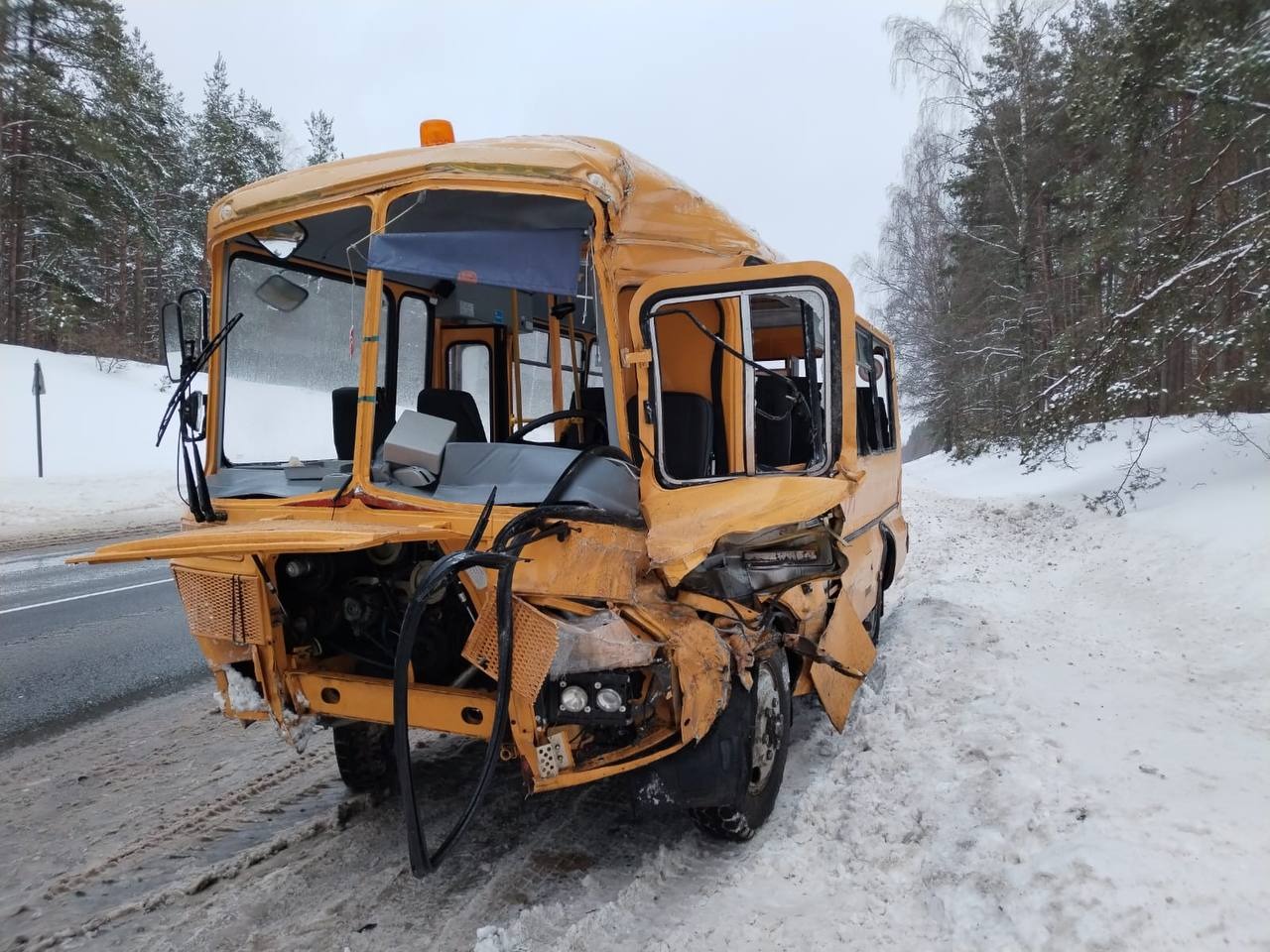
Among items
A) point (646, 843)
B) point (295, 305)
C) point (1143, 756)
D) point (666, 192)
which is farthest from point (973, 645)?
point (295, 305)

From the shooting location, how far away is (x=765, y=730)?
11.6 feet

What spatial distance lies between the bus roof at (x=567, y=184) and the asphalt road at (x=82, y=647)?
3.71 meters

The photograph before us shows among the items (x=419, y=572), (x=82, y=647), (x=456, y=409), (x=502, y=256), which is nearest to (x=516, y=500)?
(x=419, y=572)

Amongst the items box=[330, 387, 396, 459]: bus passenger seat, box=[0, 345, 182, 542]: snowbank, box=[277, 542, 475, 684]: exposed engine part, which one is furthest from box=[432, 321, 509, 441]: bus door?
box=[0, 345, 182, 542]: snowbank

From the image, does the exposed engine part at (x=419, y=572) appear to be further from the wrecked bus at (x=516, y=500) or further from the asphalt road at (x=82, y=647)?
the asphalt road at (x=82, y=647)

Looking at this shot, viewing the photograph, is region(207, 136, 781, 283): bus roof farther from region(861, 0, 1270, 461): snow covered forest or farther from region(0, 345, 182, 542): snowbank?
region(0, 345, 182, 542): snowbank

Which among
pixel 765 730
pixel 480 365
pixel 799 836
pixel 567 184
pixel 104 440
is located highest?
pixel 104 440

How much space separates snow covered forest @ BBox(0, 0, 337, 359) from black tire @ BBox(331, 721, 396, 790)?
57.3 feet

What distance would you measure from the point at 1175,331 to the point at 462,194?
8870 mm

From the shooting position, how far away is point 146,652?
686cm

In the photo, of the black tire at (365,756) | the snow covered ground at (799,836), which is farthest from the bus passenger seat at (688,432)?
the black tire at (365,756)

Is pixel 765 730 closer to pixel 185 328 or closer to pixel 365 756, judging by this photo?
pixel 365 756

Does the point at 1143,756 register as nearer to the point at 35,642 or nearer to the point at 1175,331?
the point at 1175,331

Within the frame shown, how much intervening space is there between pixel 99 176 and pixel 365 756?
26.5 m
